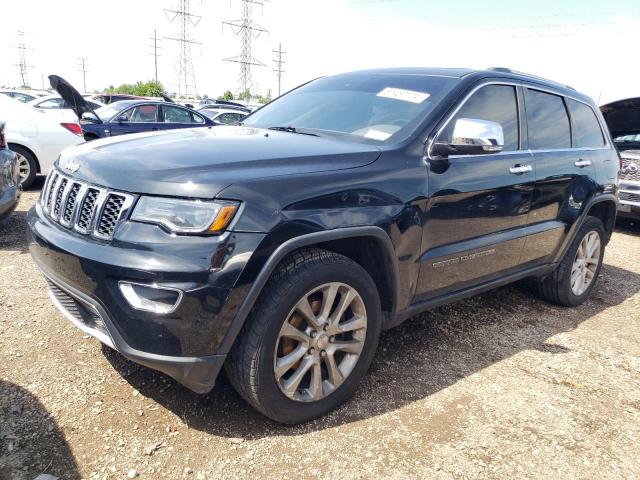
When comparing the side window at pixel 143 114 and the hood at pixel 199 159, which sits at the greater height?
the hood at pixel 199 159

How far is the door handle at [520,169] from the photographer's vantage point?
11.0 feet

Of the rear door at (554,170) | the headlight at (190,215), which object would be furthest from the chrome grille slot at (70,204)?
the rear door at (554,170)

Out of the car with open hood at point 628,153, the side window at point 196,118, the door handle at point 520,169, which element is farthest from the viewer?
the side window at point 196,118

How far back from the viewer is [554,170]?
149 inches

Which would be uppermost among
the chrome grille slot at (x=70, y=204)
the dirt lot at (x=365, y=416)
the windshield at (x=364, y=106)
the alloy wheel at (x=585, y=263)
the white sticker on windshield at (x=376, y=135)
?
the windshield at (x=364, y=106)

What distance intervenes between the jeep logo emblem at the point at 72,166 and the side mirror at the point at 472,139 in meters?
1.83

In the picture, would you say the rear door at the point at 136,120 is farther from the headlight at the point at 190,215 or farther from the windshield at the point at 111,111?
the headlight at the point at 190,215

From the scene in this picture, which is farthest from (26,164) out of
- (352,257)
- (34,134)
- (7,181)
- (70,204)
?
(352,257)

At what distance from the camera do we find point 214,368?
2150mm

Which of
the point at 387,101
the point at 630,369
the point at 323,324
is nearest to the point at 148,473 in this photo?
the point at 323,324

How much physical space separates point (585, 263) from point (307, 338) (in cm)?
323

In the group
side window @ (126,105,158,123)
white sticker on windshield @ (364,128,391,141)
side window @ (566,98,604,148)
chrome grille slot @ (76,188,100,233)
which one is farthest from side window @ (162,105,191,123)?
chrome grille slot @ (76,188,100,233)

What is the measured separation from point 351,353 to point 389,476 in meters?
0.61

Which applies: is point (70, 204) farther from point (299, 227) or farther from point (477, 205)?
point (477, 205)
